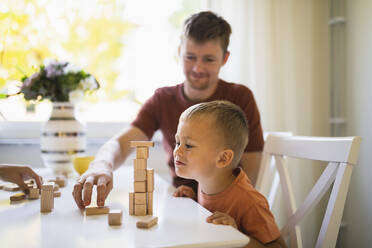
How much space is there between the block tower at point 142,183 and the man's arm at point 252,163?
65 cm

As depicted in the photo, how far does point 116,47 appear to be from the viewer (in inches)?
82.2

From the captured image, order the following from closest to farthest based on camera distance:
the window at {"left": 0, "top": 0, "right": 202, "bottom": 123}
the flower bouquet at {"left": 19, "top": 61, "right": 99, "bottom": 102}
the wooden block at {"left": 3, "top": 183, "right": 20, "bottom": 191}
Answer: the wooden block at {"left": 3, "top": 183, "right": 20, "bottom": 191} < the flower bouquet at {"left": 19, "top": 61, "right": 99, "bottom": 102} < the window at {"left": 0, "top": 0, "right": 202, "bottom": 123}

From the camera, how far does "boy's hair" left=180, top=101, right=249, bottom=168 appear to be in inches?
33.3

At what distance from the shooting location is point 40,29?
6.40ft

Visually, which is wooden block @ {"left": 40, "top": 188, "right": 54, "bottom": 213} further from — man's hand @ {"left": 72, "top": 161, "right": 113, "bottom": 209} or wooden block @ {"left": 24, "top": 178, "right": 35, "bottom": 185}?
wooden block @ {"left": 24, "top": 178, "right": 35, "bottom": 185}

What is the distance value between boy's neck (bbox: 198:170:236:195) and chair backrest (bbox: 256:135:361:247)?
26cm

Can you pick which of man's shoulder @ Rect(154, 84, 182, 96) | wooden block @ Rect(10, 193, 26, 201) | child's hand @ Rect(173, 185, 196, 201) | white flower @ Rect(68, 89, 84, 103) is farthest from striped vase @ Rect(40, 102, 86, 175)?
child's hand @ Rect(173, 185, 196, 201)

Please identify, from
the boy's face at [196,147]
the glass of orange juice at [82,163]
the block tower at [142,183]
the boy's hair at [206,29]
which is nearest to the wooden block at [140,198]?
→ the block tower at [142,183]

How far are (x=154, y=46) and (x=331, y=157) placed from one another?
139 centimetres

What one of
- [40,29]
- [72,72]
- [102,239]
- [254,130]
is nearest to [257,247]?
[102,239]

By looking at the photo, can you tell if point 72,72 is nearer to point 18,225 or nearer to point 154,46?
point 154,46

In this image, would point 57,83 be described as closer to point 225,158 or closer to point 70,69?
point 70,69

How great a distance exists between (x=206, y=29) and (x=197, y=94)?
0.25 meters

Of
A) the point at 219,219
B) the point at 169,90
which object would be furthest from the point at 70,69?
the point at 219,219
